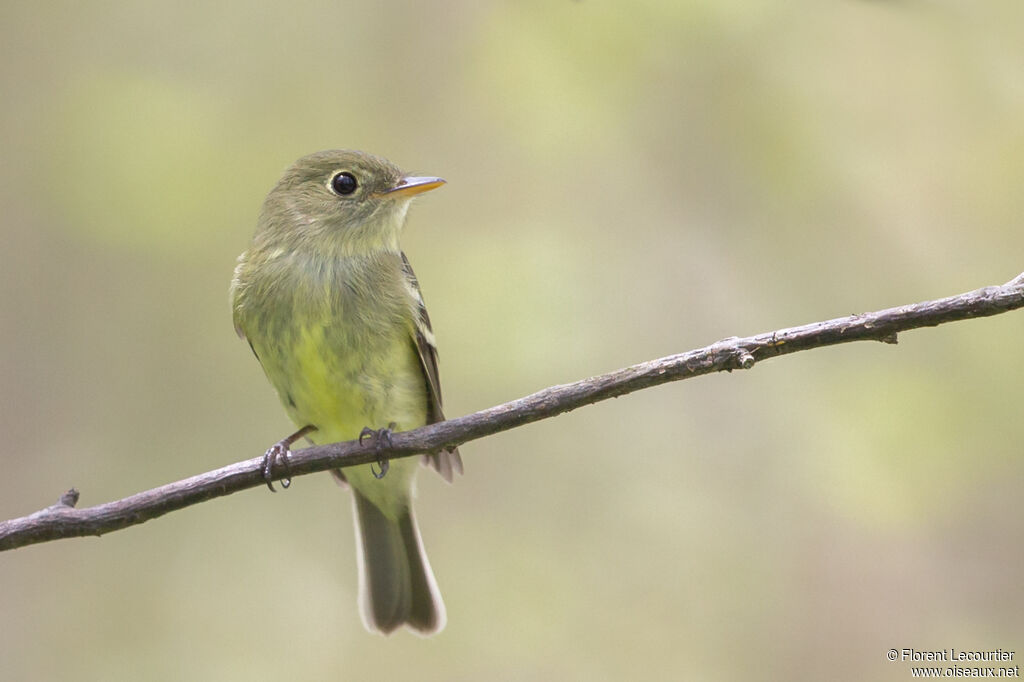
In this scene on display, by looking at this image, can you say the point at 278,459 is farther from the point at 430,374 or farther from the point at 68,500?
the point at 430,374

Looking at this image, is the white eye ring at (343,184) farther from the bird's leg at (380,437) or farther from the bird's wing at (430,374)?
the bird's leg at (380,437)

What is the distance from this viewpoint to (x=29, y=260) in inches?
248

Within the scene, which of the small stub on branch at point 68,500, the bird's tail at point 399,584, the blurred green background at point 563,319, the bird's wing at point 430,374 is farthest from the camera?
the blurred green background at point 563,319

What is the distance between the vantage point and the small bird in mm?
4121

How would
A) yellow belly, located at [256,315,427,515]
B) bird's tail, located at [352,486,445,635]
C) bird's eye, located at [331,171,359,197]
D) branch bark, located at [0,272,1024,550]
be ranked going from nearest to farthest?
1. branch bark, located at [0,272,1024,550]
2. yellow belly, located at [256,315,427,515]
3. bird's eye, located at [331,171,359,197]
4. bird's tail, located at [352,486,445,635]

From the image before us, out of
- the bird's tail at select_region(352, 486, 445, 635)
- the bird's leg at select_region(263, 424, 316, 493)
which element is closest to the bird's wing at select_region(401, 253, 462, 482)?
the bird's leg at select_region(263, 424, 316, 493)

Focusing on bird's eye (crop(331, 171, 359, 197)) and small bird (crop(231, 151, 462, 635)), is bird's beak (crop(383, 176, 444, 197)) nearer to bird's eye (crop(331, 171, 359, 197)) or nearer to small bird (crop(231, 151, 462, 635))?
small bird (crop(231, 151, 462, 635))

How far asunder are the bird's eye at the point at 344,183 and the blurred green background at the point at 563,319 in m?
1.45

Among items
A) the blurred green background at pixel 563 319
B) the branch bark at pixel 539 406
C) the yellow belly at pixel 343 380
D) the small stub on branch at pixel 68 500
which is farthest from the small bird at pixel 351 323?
the blurred green background at pixel 563 319

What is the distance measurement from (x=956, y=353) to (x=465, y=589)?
116 inches

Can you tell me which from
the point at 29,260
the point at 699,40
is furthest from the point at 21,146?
the point at 699,40

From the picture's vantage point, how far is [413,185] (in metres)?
4.51

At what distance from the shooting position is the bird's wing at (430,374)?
434 centimetres

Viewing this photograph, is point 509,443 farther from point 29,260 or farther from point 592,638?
point 29,260
